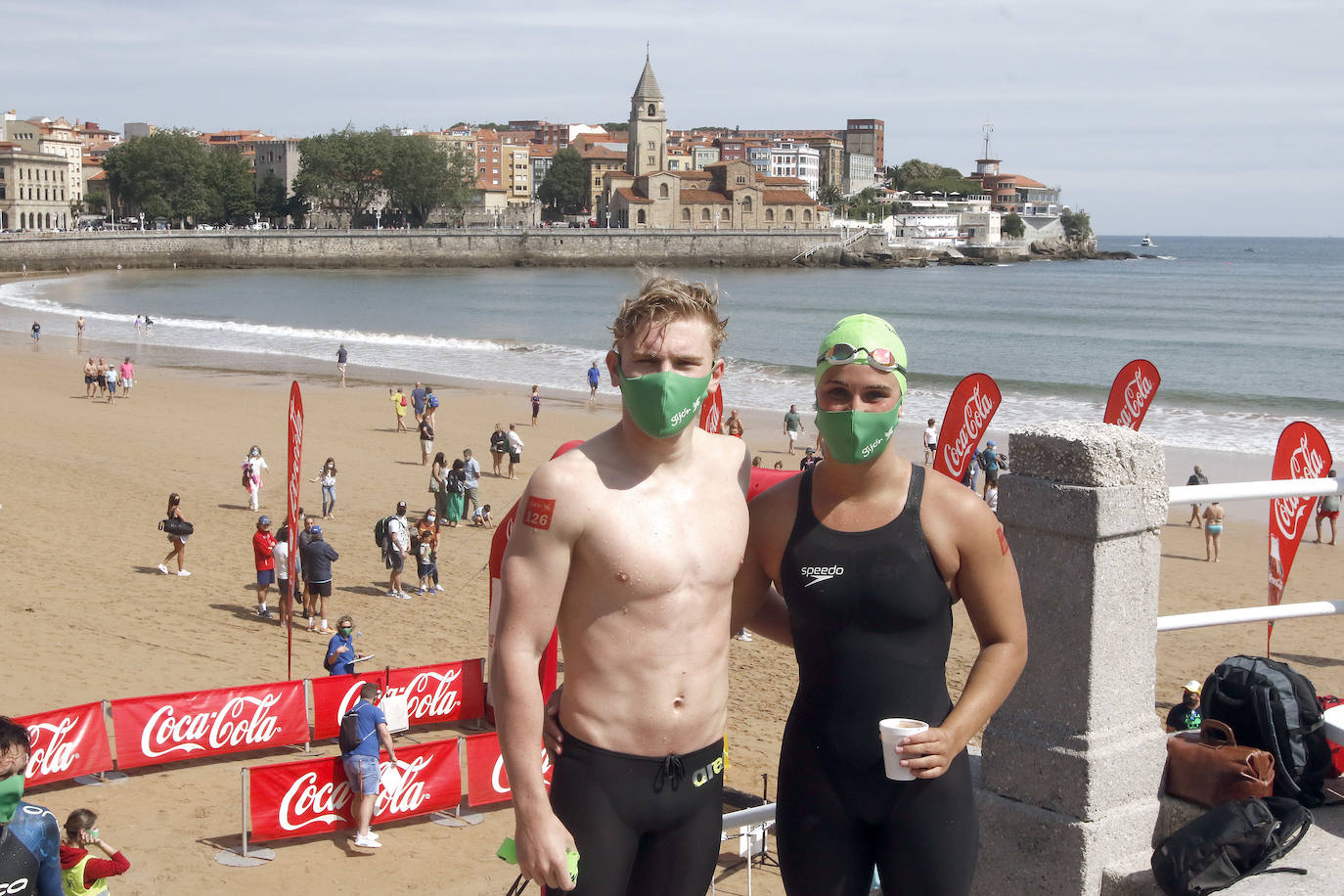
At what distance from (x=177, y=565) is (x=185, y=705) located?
6634mm

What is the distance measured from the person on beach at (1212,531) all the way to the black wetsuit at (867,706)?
1618 cm

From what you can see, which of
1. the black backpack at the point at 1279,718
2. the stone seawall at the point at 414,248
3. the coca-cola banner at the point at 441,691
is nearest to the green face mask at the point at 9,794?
the black backpack at the point at 1279,718

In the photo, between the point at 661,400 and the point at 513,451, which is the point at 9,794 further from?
the point at 513,451

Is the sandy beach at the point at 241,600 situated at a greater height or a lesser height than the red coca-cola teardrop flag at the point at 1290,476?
lesser

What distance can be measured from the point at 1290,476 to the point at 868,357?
Result: 16.6ft

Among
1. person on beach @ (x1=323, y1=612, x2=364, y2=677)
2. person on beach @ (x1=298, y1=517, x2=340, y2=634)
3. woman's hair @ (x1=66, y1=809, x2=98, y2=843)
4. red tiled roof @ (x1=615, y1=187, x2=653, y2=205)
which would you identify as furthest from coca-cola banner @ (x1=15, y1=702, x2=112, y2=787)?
red tiled roof @ (x1=615, y1=187, x2=653, y2=205)

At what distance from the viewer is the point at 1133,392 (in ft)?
31.0

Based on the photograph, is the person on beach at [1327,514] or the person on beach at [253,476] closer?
the person on beach at [1327,514]

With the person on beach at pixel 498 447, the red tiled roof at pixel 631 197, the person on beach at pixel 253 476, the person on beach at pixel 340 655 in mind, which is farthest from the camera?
the red tiled roof at pixel 631 197

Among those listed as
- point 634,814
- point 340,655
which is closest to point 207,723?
point 340,655

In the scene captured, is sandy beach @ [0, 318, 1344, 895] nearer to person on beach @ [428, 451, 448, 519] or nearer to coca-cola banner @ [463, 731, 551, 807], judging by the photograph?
coca-cola banner @ [463, 731, 551, 807]

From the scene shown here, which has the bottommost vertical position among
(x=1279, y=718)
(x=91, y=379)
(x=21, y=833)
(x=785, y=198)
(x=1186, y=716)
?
(x=91, y=379)

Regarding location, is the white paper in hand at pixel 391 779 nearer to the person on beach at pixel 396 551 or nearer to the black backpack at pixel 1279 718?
the black backpack at pixel 1279 718

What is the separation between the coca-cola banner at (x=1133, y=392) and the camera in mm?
9422
